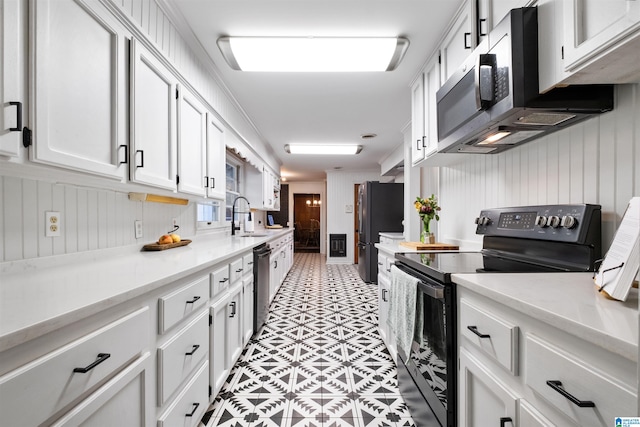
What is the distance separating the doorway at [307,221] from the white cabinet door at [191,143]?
770 centimetres

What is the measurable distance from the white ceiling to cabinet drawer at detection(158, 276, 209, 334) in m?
1.58

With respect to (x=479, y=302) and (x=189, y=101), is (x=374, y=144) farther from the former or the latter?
(x=479, y=302)

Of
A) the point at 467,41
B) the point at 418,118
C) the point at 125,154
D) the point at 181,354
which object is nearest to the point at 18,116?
the point at 125,154

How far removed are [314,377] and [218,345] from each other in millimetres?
748

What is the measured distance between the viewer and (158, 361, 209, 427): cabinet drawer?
3.84ft

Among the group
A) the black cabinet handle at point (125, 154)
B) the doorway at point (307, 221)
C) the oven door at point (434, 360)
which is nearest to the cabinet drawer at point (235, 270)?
the black cabinet handle at point (125, 154)

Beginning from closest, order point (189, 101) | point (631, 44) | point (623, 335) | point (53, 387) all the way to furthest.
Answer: point (623, 335) < point (53, 387) < point (631, 44) < point (189, 101)

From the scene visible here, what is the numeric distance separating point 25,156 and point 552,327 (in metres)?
1.54

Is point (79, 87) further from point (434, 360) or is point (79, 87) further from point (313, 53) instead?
point (434, 360)

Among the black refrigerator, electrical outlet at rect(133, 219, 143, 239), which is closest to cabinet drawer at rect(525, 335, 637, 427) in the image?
electrical outlet at rect(133, 219, 143, 239)

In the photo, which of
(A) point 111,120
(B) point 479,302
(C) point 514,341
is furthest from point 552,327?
(A) point 111,120

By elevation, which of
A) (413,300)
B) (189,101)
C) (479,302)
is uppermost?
(189,101)

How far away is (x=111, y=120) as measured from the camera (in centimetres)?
128

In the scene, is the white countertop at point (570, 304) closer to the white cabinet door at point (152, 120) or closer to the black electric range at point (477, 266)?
the black electric range at point (477, 266)
